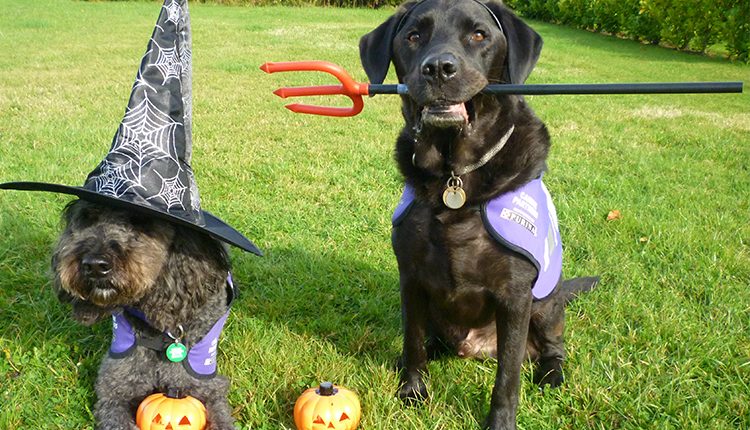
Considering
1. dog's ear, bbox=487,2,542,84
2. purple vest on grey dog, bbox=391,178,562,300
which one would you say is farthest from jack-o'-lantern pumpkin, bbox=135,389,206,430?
dog's ear, bbox=487,2,542,84

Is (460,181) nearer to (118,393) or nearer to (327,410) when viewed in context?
(327,410)

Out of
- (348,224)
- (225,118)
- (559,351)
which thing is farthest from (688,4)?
(559,351)

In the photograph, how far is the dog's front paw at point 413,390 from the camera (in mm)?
2980

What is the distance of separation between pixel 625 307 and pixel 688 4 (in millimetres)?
14817

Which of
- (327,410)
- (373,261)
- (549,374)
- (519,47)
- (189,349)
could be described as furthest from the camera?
(373,261)

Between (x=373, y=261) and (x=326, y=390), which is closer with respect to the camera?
(x=326, y=390)

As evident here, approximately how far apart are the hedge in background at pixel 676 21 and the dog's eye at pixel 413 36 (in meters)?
14.6

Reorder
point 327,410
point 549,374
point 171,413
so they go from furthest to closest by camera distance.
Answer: point 549,374 → point 171,413 → point 327,410

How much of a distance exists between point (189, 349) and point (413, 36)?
5.52 feet

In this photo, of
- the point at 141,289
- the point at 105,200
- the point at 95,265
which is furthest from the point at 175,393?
the point at 105,200

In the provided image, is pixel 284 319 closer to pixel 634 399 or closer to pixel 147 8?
pixel 634 399

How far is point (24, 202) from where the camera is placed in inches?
193

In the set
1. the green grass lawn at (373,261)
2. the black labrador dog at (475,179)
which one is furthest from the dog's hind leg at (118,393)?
the black labrador dog at (475,179)

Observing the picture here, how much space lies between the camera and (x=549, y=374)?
3062 mm
